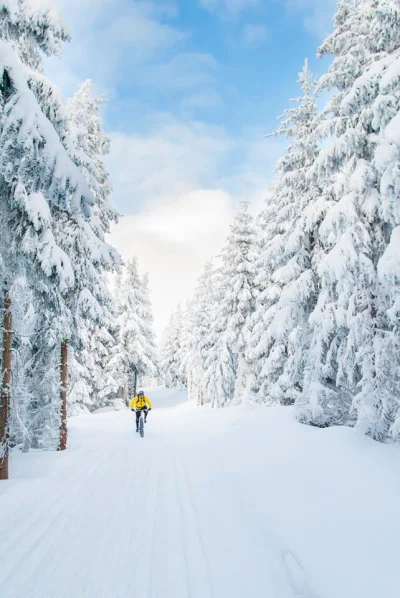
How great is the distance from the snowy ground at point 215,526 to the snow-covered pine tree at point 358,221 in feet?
6.06

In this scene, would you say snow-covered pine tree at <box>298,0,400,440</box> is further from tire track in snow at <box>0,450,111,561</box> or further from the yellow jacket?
the yellow jacket

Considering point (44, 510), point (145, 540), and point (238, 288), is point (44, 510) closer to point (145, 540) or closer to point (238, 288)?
point (145, 540)

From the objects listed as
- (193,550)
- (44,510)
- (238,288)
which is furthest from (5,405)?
(238,288)

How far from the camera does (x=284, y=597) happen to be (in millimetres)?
3756

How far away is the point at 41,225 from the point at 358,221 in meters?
8.16

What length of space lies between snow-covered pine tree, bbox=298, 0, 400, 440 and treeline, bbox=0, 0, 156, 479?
6.92 metres

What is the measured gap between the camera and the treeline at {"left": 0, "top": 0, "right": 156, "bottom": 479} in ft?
18.2

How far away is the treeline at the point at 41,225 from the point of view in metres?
5.54

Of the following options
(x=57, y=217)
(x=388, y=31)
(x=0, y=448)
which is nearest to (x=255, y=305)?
(x=57, y=217)

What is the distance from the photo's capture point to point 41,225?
7.51m

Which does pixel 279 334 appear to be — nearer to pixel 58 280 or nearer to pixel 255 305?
pixel 58 280

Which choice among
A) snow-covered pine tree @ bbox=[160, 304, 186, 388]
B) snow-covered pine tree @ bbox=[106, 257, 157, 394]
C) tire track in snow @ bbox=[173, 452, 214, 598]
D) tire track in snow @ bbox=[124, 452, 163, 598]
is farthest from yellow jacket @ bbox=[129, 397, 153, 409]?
snow-covered pine tree @ bbox=[160, 304, 186, 388]

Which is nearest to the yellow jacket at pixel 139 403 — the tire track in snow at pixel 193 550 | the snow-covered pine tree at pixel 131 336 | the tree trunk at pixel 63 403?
the tree trunk at pixel 63 403

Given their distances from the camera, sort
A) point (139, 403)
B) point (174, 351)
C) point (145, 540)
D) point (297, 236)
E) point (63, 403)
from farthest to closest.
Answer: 1. point (174, 351)
2. point (139, 403)
3. point (297, 236)
4. point (63, 403)
5. point (145, 540)
